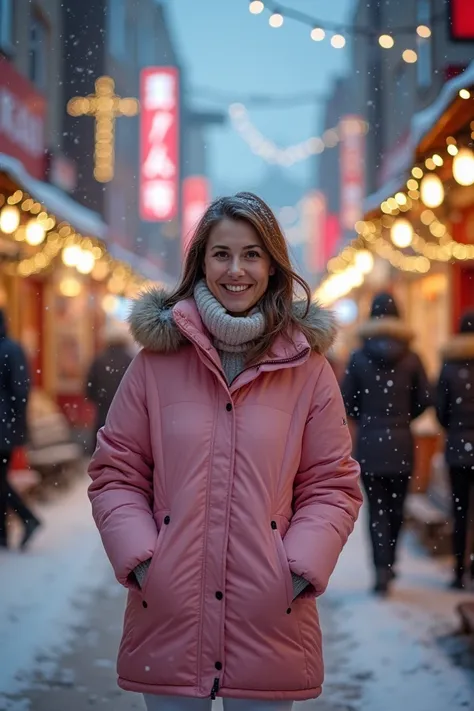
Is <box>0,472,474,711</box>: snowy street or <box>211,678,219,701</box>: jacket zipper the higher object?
<box>211,678,219,701</box>: jacket zipper

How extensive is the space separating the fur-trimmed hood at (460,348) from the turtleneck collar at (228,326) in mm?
4148

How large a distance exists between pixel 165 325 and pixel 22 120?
10.3m

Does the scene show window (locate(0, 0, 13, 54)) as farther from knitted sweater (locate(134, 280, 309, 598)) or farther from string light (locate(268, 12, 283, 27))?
knitted sweater (locate(134, 280, 309, 598))

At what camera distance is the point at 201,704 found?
2697 mm

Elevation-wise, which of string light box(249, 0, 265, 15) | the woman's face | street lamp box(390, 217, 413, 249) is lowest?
street lamp box(390, 217, 413, 249)

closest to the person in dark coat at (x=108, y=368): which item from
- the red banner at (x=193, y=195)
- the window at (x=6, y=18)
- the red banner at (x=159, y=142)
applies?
Answer: the window at (x=6, y=18)

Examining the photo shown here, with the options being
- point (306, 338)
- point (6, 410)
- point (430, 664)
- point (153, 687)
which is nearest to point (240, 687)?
point (153, 687)


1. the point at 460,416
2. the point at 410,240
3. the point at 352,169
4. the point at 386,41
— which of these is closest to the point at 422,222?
the point at 410,240

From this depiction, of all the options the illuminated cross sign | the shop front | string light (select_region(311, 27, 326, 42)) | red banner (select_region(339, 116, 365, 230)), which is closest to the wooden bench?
the shop front

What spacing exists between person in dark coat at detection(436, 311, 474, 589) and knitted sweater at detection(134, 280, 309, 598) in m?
4.05

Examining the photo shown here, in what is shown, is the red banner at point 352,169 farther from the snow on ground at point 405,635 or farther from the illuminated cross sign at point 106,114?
the snow on ground at point 405,635

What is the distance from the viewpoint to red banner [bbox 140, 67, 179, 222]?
20.8 metres

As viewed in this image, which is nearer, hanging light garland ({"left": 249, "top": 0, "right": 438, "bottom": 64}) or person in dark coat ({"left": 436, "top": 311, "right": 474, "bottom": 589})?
hanging light garland ({"left": 249, "top": 0, "right": 438, "bottom": 64})

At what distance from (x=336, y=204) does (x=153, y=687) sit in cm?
4616
